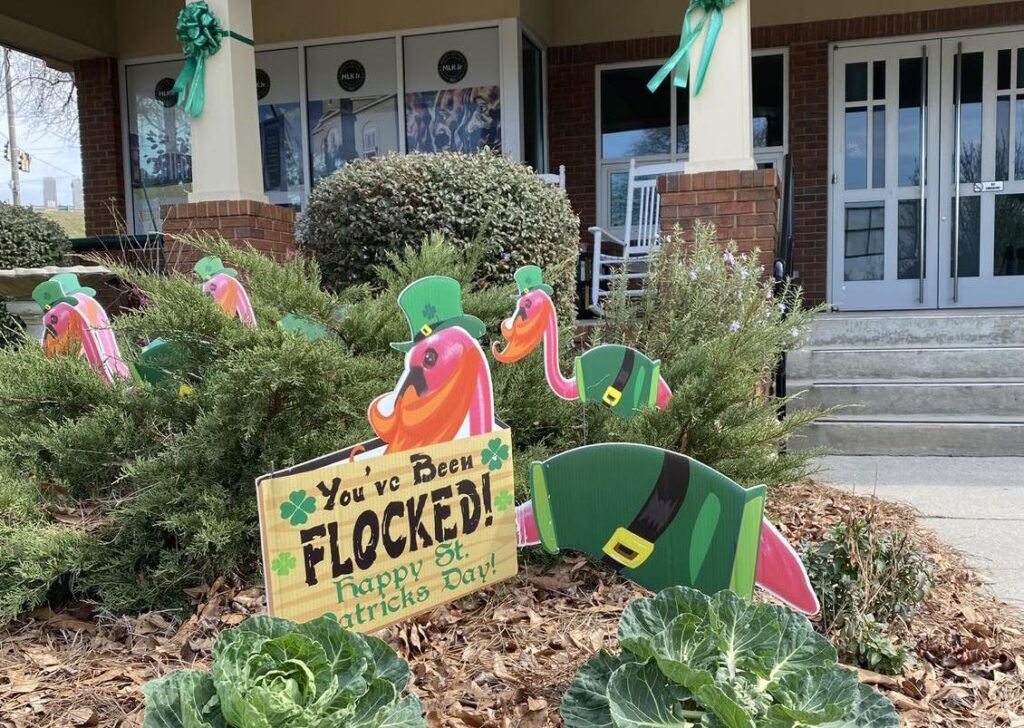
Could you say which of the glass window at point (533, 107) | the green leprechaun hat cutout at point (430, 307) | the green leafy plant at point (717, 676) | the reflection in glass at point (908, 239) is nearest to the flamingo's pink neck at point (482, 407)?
the green leprechaun hat cutout at point (430, 307)

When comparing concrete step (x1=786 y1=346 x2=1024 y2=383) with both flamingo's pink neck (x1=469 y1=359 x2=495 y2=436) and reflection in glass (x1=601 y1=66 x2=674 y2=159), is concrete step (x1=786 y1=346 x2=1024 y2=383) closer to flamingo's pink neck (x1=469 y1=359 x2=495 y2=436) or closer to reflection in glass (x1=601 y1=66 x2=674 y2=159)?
flamingo's pink neck (x1=469 y1=359 x2=495 y2=436)

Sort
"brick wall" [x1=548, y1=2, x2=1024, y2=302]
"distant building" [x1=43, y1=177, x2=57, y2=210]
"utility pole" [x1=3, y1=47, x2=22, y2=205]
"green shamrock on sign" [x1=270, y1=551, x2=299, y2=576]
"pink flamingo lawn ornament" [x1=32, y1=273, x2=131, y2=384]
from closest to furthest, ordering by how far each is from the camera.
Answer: "green shamrock on sign" [x1=270, y1=551, x2=299, y2=576] → "pink flamingo lawn ornament" [x1=32, y1=273, x2=131, y2=384] → "brick wall" [x1=548, y1=2, x2=1024, y2=302] → "utility pole" [x1=3, y1=47, x2=22, y2=205] → "distant building" [x1=43, y1=177, x2=57, y2=210]

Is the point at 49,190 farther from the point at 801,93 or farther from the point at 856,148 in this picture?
the point at 856,148

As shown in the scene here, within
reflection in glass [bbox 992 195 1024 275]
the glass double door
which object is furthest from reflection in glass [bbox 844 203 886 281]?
reflection in glass [bbox 992 195 1024 275]

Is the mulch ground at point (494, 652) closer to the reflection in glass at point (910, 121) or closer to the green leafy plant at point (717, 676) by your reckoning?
the green leafy plant at point (717, 676)

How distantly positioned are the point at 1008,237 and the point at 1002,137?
946 millimetres

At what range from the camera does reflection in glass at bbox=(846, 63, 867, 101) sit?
835cm

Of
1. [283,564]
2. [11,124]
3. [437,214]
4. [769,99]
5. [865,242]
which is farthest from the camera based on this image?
[11,124]

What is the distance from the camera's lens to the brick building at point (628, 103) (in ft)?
26.7

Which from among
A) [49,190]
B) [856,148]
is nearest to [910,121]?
[856,148]

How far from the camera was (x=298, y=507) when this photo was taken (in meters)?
1.79

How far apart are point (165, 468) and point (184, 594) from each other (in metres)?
0.38

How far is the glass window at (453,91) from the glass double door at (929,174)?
3390 mm

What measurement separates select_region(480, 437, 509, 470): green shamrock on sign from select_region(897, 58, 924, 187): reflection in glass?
7.51 metres
